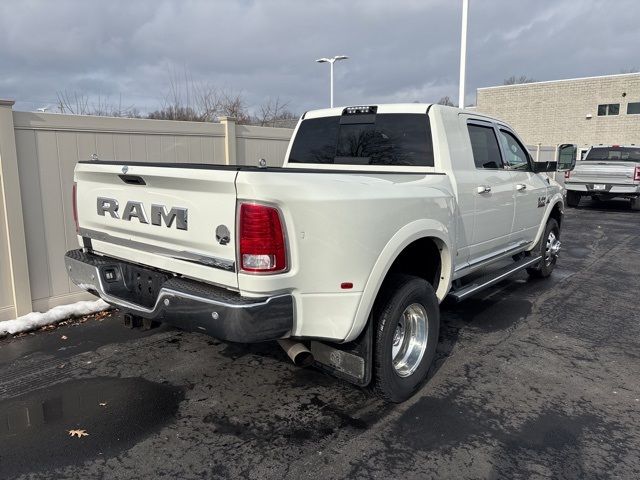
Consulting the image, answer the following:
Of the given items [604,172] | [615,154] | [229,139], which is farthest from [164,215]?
[615,154]

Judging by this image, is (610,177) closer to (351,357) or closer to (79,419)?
(351,357)

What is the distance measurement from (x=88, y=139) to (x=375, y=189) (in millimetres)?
3792

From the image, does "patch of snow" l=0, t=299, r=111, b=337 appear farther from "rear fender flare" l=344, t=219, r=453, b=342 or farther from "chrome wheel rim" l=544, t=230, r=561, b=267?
"chrome wheel rim" l=544, t=230, r=561, b=267

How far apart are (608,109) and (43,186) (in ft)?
139

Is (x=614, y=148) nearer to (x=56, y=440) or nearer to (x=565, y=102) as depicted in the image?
(x=56, y=440)

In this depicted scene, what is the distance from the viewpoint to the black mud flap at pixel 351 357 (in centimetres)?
314

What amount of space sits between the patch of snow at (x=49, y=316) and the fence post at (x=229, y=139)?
263 cm

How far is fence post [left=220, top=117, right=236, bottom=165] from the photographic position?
23.0 ft

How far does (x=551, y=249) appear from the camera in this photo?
700cm

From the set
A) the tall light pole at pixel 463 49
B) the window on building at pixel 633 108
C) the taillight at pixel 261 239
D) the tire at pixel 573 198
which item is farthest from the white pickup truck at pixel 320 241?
the window on building at pixel 633 108

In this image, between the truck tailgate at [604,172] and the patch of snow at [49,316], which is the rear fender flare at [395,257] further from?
the truck tailgate at [604,172]

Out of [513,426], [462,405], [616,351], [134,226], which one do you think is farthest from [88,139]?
[616,351]

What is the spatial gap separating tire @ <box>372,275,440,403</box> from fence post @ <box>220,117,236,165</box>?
4.19 metres

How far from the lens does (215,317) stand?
270 cm
